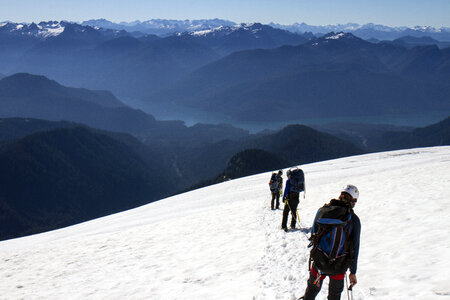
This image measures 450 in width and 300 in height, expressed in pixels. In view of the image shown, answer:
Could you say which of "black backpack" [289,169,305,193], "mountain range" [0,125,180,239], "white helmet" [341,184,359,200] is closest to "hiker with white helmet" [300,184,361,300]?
"white helmet" [341,184,359,200]

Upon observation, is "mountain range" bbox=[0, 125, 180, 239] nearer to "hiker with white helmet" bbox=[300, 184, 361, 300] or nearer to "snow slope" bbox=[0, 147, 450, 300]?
"snow slope" bbox=[0, 147, 450, 300]

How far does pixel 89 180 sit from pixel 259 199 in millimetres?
185649

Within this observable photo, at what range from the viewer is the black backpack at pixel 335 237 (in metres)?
6.42

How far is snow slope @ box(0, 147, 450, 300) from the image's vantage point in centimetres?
871

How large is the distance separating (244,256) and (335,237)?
6131 millimetres

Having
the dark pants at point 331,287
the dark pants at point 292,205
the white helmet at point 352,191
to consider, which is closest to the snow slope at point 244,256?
the dark pants at point 292,205

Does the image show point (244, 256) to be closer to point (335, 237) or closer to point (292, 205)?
point (292, 205)

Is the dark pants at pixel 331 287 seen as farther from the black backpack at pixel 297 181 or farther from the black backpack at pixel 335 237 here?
the black backpack at pixel 297 181

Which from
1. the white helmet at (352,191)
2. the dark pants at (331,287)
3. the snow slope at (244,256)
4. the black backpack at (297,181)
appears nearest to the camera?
the white helmet at (352,191)

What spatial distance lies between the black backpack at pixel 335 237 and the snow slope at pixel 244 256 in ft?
6.34

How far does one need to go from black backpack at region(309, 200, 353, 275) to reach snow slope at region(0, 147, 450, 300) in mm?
1933

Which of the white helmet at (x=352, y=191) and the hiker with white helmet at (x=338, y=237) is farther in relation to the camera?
the white helmet at (x=352, y=191)

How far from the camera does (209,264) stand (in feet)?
39.5

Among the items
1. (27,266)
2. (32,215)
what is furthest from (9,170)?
(27,266)
